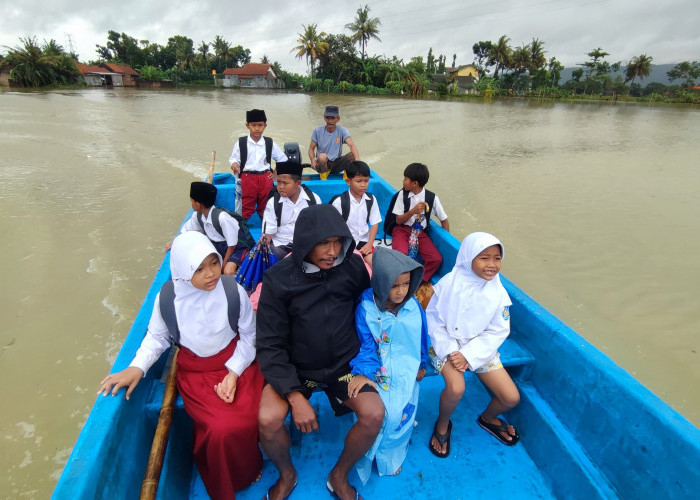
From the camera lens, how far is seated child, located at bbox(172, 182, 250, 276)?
2945 mm

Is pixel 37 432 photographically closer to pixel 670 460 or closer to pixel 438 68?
pixel 670 460

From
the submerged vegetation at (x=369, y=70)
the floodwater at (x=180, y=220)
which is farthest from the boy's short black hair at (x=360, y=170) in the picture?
the submerged vegetation at (x=369, y=70)

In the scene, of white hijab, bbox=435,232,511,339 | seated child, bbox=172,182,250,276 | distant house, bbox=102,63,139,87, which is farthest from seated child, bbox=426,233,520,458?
distant house, bbox=102,63,139,87

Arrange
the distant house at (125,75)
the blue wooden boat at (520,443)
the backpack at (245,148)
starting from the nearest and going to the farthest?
the blue wooden boat at (520,443)
the backpack at (245,148)
the distant house at (125,75)

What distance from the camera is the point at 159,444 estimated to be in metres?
1.59

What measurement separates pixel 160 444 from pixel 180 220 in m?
5.46

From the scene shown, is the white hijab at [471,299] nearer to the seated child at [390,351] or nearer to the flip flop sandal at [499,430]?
the seated child at [390,351]

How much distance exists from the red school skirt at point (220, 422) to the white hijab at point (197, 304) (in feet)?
0.49

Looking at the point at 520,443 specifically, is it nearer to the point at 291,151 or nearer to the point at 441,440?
the point at 441,440

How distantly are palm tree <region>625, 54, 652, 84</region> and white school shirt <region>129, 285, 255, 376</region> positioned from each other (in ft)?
199

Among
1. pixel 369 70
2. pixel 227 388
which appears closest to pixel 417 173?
pixel 227 388

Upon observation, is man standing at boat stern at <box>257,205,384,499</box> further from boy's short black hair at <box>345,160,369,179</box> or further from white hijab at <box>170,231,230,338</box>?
boy's short black hair at <box>345,160,369,179</box>

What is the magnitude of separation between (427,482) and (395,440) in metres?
0.32

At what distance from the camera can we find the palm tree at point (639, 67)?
45088 millimetres
